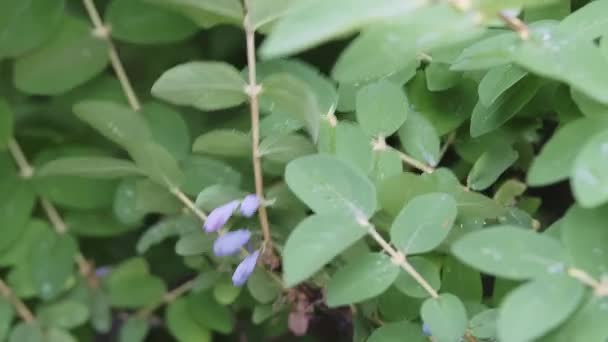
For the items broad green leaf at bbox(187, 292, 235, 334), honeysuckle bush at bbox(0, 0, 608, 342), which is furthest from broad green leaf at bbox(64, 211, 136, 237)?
broad green leaf at bbox(187, 292, 235, 334)

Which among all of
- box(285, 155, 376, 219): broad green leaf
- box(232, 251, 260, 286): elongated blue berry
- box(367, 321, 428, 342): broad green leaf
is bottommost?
box(367, 321, 428, 342): broad green leaf

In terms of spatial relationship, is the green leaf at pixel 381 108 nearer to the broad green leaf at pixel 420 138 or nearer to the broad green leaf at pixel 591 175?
the broad green leaf at pixel 420 138

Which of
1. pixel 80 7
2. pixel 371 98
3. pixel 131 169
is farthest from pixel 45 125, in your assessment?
pixel 371 98

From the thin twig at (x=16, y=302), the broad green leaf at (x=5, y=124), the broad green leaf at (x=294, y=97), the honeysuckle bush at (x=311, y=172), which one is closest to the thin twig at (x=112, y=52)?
the honeysuckle bush at (x=311, y=172)

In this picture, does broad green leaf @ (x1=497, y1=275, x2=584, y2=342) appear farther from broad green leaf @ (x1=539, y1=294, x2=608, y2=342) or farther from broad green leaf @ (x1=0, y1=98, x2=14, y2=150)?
broad green leaf @ (x1=0, y1=98, x2=14, y2=150)

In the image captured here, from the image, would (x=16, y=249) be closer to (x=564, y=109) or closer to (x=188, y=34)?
(x=188, y=34)
